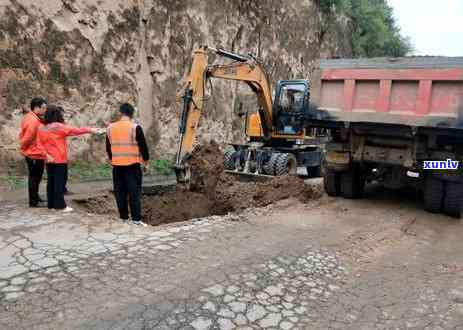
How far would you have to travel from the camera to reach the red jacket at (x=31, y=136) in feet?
20.6

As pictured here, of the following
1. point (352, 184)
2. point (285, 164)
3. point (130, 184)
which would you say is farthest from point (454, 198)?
point (130, 184)

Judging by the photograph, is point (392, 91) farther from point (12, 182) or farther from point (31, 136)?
point (12, 182)

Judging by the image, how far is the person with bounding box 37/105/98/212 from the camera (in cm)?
614

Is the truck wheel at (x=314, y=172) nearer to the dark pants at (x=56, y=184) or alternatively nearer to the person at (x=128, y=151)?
the person at (x=128, y=151)

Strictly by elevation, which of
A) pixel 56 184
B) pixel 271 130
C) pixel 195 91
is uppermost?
pixel 195 91

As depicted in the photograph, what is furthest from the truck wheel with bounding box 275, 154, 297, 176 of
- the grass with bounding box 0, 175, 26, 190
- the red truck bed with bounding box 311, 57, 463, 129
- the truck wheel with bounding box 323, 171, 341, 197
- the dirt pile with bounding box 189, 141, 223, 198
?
the grass with bounding box 0, 175, 26, 190

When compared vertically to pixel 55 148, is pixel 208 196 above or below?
below

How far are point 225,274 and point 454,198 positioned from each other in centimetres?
467

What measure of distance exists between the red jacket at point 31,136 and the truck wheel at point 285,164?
5.20 m

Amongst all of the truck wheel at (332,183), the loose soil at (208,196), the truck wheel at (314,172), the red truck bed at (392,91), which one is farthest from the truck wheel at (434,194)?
the truck wheel at (314,172)

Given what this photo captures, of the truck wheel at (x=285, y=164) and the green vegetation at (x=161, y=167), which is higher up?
the truck wheel at (x=285, y=164)

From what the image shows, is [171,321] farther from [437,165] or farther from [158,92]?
[158,92]

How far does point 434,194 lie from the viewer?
713 cm

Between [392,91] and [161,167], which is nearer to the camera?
[392,91]
